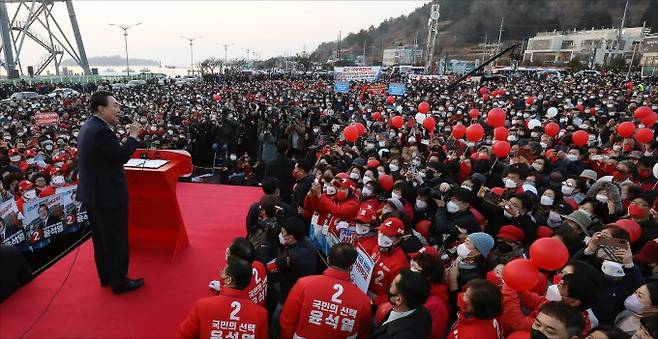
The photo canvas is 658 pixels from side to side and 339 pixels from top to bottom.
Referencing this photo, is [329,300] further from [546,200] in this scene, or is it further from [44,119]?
[44,119]

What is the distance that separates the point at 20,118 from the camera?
13.9 metres

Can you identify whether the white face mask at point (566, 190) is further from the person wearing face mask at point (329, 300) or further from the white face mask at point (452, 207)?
the person wearing face mask at point (329, 300)

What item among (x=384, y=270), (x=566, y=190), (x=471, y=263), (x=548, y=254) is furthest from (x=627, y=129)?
(x=384, y=270)

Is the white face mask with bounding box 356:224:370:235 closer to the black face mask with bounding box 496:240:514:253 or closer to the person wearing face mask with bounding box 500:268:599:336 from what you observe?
the black face mask with bounding box 496:240:514:253

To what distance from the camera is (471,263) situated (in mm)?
2912

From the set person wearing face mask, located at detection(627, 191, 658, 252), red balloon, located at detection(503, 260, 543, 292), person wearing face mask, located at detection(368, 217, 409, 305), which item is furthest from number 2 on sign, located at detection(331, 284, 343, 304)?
person wearing face mask, located at detection(627, 191, 658, 252)

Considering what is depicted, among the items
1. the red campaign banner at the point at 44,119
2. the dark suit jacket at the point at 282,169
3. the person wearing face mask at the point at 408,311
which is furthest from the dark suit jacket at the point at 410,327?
the red campaign banner at the point at 44,119

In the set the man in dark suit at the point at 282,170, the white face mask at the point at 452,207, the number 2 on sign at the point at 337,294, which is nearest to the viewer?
the number 2 on sign at the point at 337,294

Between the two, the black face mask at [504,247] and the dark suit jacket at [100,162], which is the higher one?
the dark suit jacket at [100,162]

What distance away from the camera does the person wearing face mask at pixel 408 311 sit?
2.22 metres

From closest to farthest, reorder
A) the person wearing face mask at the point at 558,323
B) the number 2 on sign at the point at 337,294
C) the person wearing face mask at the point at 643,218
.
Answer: the person wearing face mask at the point at 558,323
the number 2 on sign at the point at 337,294
the person wearing face mask at the point at 643,218

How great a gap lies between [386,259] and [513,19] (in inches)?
3987

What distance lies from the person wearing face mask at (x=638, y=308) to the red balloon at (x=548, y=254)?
44 cm

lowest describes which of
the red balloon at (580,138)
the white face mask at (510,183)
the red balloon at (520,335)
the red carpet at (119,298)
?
the red carpet at (119,298)
